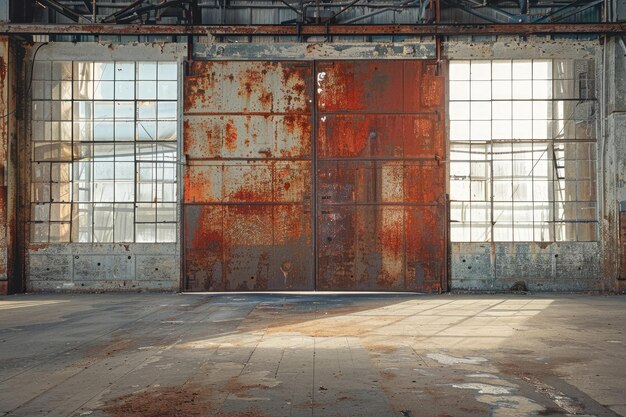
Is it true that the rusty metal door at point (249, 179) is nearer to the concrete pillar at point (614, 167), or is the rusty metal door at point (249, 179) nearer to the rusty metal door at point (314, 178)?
the rusty metal door at point (314, 178)

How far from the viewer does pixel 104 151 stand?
13.1m

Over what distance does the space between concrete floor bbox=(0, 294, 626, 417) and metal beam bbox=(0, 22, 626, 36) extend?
5342 millimetres

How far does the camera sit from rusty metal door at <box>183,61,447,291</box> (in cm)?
1300

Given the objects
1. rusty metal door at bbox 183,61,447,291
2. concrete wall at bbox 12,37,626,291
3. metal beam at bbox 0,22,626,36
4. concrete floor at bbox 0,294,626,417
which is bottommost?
concrete floor at bbox 0,294,626,417

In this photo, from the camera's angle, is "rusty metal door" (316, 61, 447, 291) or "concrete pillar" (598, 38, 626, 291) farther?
"rusty metal door" (316, 61, 447, 291)

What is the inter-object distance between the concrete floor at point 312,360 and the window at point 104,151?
9.02 feet

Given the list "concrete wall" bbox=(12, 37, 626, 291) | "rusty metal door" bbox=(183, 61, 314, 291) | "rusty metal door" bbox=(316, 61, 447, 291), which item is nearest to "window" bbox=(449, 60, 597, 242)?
"concrete wall" bbox=(12, 37, 626, 291)

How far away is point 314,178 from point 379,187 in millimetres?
1295

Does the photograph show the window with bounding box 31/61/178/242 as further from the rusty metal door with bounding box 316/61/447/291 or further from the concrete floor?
the rusty metal door with bounding box 316/61/447/291

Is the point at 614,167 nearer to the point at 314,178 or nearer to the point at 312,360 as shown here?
the point at 314,178

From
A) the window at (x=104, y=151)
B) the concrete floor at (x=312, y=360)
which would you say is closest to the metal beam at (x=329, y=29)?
the window at (x=104, y=151)

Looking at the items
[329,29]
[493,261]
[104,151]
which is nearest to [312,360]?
[493,261]

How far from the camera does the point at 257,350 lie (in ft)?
21.5

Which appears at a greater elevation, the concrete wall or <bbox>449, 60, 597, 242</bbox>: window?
<bbox>449, 60, 597, 242</bbox>: window
